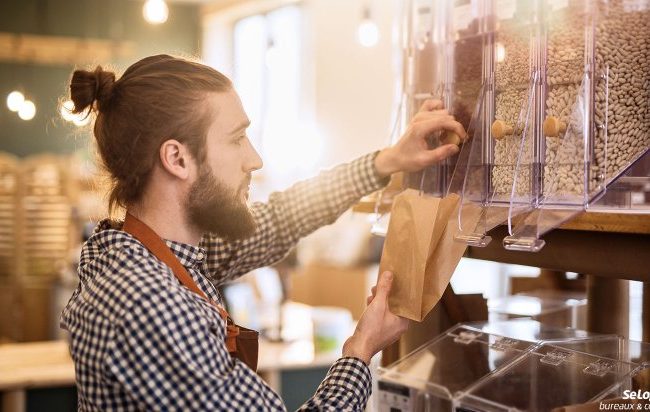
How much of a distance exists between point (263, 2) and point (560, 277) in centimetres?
664

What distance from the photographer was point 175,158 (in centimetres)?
137

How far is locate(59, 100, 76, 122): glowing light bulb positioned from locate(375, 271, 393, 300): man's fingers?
0.63m

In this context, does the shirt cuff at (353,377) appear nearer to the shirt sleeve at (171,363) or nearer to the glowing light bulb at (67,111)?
the shirt sleeve at (171,363)

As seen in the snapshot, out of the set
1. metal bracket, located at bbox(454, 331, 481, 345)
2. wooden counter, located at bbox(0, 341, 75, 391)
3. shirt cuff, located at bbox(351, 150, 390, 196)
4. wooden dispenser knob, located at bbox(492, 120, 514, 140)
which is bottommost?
wooden counter, located at bbox(0, 341, 75, 391)

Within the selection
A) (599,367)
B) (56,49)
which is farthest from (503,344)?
(56,49)

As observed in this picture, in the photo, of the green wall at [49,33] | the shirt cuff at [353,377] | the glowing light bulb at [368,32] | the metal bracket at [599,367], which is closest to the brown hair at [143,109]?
the shirt cuff at [353,377]

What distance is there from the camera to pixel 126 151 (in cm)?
139

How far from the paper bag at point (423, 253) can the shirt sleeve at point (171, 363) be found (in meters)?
0.31

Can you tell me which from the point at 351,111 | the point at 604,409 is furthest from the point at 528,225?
the point at 351,111

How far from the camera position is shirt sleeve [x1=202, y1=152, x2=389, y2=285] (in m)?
1.70

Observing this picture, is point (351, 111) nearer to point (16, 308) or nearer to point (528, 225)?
point (16, 308)

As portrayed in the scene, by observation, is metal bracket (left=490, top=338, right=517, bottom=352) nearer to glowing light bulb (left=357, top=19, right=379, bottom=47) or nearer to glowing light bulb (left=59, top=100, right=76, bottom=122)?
glowing light bulb (left=59, top=100, right=76, bottom=122)

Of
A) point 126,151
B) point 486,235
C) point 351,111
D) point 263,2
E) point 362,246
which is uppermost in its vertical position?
point 263,2

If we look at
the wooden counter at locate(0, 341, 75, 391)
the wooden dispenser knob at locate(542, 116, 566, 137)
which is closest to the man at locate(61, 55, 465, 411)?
the wooden dispenser knob at locate(542, 116, 566, 137)
